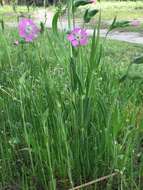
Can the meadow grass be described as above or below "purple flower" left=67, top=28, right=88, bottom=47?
below

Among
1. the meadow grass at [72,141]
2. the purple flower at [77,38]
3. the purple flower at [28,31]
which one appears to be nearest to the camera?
the meadow grass at [72,141]

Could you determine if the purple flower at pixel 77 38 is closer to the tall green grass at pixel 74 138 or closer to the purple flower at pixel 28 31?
the tall green grass at pixel 74 138

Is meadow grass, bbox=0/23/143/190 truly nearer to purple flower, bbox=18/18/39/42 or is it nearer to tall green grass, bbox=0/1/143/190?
tall green grass, bbox=0/1/143/190

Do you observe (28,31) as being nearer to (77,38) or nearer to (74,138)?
(77,38)

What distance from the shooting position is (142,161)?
6.15 ft

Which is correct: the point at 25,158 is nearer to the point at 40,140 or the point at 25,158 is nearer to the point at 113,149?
the point at 40,140

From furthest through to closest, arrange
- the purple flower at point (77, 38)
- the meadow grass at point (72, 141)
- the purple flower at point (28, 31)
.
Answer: the purple flower at point (28, 31) → the purple flower at point (77, 38) → the meadow grass at point (72, 141)

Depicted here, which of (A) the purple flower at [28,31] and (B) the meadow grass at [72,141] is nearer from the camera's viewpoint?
(B) the meadow grass at [72,141]

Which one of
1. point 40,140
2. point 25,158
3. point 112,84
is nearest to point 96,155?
point 40,140

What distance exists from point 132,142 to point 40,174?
Result: 386 millimetres

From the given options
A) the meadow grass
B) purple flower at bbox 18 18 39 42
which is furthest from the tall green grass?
purple flower at bbox 18 18 39 42

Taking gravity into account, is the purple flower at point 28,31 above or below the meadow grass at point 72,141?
above

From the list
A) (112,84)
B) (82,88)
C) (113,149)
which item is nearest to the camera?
(113,149)

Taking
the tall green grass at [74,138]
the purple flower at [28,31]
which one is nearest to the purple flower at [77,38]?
the tall green grass at [74,138]
